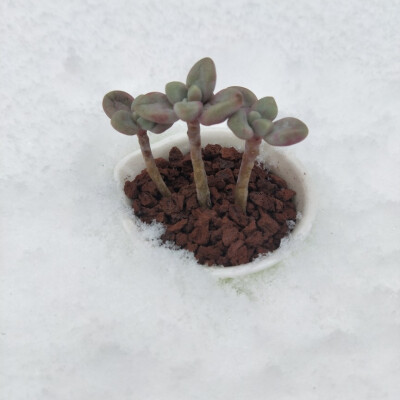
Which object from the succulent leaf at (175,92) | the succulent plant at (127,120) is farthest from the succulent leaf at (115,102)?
the succulent leaf at (175,92)

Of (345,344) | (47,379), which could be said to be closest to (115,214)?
(47,379)

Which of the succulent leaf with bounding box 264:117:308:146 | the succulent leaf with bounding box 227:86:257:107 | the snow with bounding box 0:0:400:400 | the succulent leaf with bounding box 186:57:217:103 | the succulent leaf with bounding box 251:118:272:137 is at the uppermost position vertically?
the succulent leaf with bounding box 186:57:217:103

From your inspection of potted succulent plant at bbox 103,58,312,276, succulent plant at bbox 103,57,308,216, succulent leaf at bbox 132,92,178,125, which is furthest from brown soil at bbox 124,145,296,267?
succulent leaf at bbox 132,92,178,125

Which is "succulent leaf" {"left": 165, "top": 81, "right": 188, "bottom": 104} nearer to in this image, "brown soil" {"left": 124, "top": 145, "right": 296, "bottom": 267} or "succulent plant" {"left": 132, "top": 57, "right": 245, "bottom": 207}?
"succulent plant" {"left": 132, "top": 57, "right": 245, "bottom": 207}

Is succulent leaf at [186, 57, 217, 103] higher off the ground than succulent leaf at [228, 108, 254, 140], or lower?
higher

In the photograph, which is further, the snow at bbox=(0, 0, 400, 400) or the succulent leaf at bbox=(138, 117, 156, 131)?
the snow at bbox=(0, 0, 400, 400)

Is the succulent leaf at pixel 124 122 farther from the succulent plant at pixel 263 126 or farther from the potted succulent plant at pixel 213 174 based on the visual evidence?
the succulent plant at pixel 263 126

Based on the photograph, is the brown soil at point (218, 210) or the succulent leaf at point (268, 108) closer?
the succulent leaf at point (268, 108)

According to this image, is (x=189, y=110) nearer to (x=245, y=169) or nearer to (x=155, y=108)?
(x=155, y=108)
